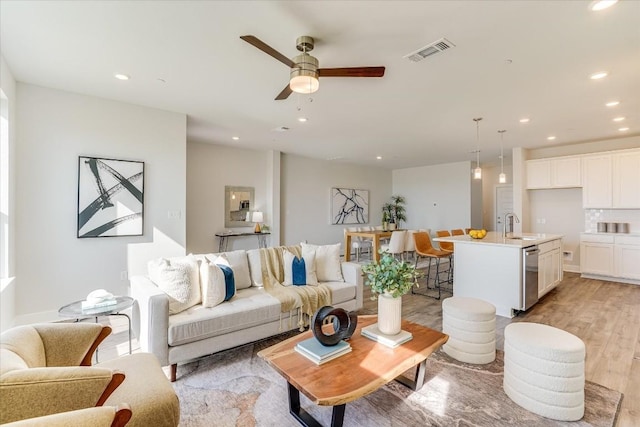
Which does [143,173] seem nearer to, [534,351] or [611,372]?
[534,351]

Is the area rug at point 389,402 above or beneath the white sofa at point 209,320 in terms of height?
beneath

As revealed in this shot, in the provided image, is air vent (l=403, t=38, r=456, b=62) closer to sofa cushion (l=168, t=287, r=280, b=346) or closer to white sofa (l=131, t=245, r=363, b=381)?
white sofa (l=131, t=245, r=363, b=381)

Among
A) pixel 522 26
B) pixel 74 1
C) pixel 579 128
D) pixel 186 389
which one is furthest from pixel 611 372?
pixel 74 1

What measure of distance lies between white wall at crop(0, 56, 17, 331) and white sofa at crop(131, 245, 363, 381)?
1474mm

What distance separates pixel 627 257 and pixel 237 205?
769cm

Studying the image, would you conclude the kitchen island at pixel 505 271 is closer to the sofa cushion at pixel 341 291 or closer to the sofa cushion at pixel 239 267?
the sofa cushion at pixel 341 291

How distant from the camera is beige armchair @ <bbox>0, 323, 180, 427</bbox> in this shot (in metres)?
1.05

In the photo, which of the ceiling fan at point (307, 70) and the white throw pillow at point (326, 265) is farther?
the white throw pillow at point (326, 265)

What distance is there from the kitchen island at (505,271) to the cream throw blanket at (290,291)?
6.99 ft

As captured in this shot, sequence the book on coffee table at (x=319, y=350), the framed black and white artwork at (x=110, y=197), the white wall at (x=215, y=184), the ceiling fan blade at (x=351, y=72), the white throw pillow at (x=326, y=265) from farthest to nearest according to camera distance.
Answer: the white wall at (x=215, y=184) → the framed black and white artwork at (x=110, y=197) → the white throw pillow at (x=326, y=265) → the ceiling fan blade at (x=351, y=72) → the book on coffee table at (x=319, y=350)

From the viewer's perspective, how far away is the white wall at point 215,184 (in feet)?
20.5

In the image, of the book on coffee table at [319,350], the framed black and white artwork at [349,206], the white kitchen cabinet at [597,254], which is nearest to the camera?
the book on coffee table at [319,350]

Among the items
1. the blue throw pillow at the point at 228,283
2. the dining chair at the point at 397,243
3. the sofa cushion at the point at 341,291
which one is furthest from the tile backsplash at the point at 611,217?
the blue throw pillow at the point at 228,283

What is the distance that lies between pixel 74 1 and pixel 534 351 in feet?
13.0
